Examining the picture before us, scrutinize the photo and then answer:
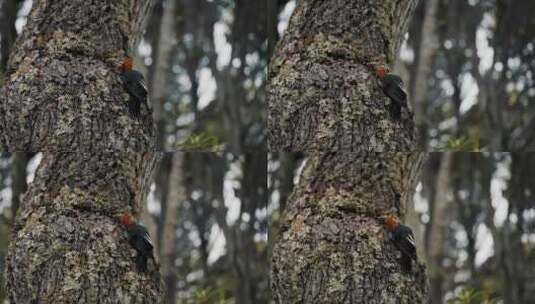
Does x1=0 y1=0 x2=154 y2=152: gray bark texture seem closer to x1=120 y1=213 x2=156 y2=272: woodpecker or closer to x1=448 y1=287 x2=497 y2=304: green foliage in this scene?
x1=120 y1=213 x2=156 y2=272: woodpecker

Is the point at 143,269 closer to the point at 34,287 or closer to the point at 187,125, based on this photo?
the point at 34,287

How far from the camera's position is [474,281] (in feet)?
8.71

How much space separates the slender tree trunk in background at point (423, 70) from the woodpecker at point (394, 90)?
0.38m

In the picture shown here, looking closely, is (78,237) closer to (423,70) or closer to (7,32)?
(7,32)

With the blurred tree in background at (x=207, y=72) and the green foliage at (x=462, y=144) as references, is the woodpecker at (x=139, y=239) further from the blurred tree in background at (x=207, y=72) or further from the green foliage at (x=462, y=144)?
the green foliage at (x=462, y=144)

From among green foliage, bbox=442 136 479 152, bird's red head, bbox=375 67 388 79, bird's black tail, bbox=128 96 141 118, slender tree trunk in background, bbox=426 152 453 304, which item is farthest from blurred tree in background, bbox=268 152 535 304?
bird's black tail, bbox=128 96 141 118

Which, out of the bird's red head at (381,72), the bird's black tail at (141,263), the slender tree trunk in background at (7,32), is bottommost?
the bird's black tail at (141,263)

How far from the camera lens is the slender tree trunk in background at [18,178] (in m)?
2.42

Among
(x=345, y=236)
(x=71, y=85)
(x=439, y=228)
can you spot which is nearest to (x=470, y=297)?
(x=439, y=228)

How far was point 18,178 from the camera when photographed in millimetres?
2482

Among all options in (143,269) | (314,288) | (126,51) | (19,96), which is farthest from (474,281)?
(19,96)

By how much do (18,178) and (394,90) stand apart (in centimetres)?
122

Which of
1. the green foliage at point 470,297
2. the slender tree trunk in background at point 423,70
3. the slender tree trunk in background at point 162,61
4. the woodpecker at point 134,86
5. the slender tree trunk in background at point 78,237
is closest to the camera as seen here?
the slender tree trunk in background at point 78,237

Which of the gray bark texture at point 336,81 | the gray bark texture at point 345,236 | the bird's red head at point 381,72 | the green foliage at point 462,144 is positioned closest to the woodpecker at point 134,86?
the gray bark texture at point 336,81
